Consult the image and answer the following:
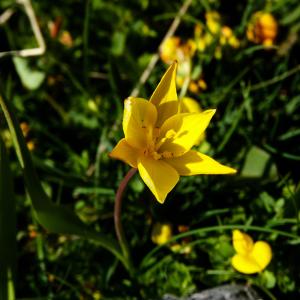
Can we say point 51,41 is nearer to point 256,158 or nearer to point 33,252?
point 33,252

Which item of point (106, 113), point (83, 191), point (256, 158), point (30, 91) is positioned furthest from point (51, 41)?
point (256, 158)

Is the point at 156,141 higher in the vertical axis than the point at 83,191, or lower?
higher

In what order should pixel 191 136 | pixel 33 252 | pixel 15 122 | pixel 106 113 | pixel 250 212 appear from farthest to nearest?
1. pixel 106 113
2. pixel 33 252
3. pixel 250 212
4. pixel 191 136
5. pixel 15 122

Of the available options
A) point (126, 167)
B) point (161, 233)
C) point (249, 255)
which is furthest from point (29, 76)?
point (249, 255)

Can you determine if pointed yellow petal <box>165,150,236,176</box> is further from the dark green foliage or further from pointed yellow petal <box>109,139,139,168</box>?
the dark green foliage

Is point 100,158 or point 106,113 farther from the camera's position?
point 106,113

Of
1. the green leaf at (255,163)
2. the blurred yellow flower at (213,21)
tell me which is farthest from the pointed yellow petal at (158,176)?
the blurred yellow flower at (213,21)
